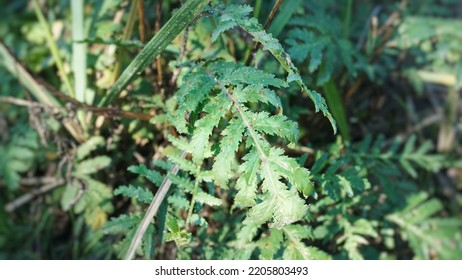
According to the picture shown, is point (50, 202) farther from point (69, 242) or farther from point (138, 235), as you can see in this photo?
point (138, 235)

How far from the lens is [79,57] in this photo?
7.00 ft

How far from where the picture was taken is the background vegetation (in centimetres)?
152

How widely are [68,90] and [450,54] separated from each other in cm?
210

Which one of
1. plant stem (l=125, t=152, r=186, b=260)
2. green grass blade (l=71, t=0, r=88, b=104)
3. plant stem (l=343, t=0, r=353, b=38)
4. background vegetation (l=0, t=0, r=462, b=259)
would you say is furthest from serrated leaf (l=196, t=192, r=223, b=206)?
plant stem (l=343, t=0, r=353, b=38)

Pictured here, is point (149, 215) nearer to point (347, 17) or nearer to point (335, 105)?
point (335, 105)

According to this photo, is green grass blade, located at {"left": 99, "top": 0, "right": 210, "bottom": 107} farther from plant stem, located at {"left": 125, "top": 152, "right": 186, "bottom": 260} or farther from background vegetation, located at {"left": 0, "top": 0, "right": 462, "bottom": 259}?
plant stem, located at {"left": 125, "top": 152, "right": 186, "bottom": 260}

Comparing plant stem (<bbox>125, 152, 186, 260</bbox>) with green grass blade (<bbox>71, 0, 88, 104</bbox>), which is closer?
plant stem (<bbox>125, 152, 186, 260</bbox>)

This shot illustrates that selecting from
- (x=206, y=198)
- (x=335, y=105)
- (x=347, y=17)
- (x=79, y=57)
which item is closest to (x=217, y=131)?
(x=206, y=198)

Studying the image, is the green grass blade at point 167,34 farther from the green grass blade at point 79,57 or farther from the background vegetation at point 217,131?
the green grass blade at point 79,57

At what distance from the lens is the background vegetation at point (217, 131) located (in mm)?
1522

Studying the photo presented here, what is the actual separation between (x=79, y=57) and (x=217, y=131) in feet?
2.39

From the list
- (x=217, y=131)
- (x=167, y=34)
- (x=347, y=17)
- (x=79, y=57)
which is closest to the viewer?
(x=167, y=34)
